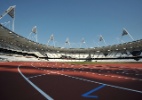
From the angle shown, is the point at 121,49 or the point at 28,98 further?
the point at 121,49

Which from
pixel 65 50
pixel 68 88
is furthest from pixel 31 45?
pixel 68 88

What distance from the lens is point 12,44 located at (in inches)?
2623

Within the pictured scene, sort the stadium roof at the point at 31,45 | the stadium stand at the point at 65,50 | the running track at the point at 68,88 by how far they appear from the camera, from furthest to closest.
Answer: the stadium stand at the point at 65,50
the stadium roof at the point at 31,45
the running track at the point at 68,88

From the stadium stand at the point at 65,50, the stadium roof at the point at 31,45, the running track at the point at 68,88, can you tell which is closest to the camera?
the running track at the point at 68,88

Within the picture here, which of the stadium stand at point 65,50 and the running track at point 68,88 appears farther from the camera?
the stadium stand at point 65,50

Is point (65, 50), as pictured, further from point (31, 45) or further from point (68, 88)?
point (68, 88)

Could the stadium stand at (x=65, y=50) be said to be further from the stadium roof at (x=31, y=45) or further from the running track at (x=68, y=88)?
the running track at (x=68, y=88)

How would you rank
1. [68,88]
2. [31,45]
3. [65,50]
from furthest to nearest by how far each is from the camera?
1. [65,50]
2. [31,45]
3. [68,88]

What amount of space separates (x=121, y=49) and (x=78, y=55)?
103ft

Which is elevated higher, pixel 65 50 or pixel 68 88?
pixel 65 50

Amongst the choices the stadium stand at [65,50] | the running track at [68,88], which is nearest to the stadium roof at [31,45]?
the stadium stand at [65,50]

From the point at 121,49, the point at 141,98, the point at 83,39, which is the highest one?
the point at 83,39

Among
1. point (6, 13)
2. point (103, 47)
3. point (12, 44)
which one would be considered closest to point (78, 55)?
point (103, 47)

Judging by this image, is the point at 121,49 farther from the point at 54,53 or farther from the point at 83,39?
the point at 54,53
